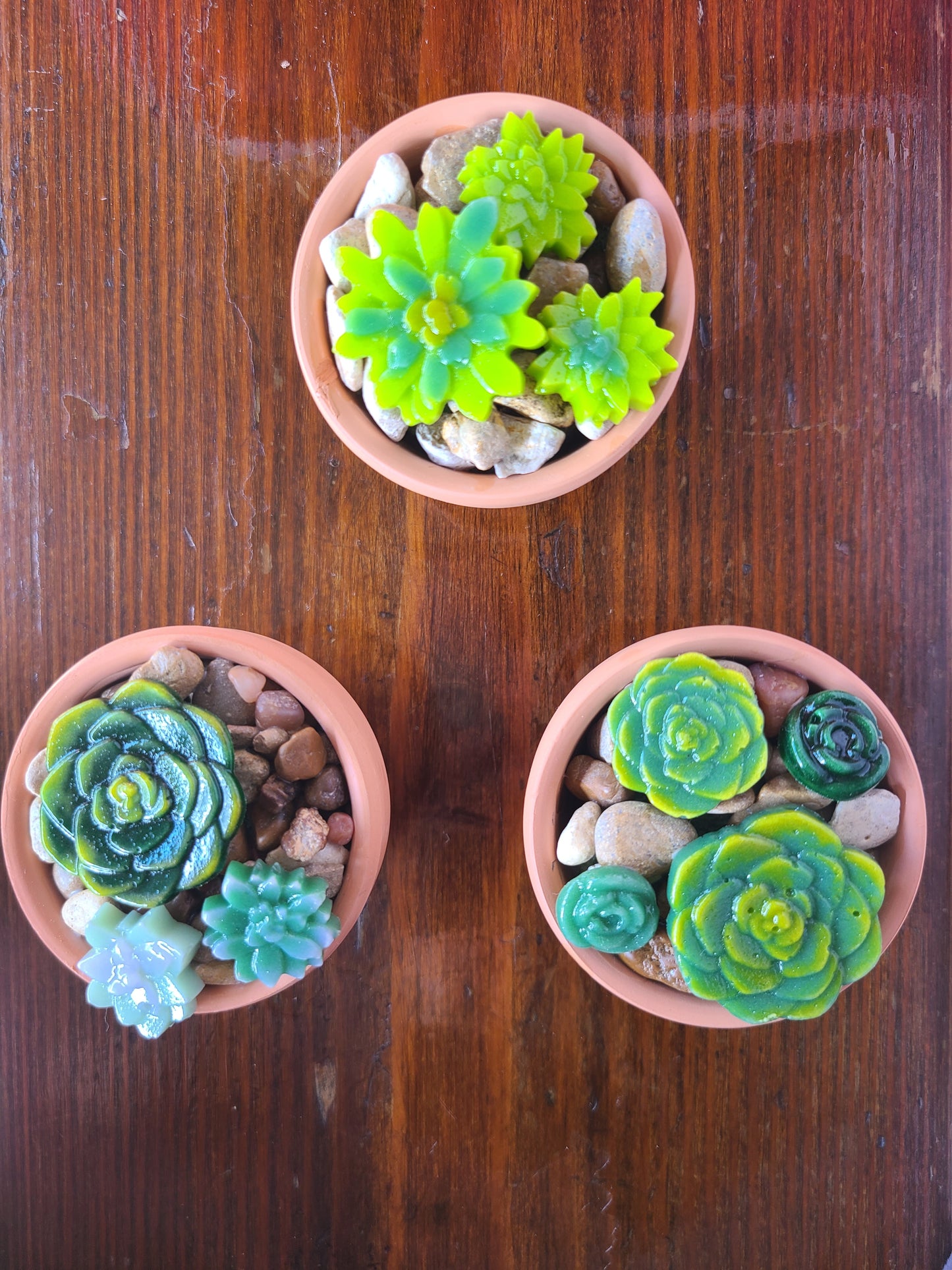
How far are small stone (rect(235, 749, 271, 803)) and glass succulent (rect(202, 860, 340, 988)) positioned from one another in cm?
7

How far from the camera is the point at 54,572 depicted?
0.65 m

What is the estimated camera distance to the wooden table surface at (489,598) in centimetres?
63

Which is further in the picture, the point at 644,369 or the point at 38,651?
the point at 38,651

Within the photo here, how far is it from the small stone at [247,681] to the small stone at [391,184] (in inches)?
12.5

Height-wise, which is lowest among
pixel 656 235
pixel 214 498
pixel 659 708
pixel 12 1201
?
pixel 12 1201

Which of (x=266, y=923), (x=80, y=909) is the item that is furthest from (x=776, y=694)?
(x=80, y=909)

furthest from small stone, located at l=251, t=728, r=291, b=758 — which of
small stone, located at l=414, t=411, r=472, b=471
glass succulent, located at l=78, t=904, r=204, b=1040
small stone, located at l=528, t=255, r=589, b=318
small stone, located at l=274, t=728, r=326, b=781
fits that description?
small stone, located at l=528, t=255, r=589, b=318

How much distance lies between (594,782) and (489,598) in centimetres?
16

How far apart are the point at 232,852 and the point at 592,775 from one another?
243 millimetres

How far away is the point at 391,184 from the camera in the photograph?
0.55 meters

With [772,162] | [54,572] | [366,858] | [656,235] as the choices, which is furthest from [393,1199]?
[772,162]

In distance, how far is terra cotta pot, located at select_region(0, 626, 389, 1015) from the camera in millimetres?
552

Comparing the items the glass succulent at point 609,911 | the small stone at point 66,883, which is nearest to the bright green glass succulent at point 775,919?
the glass succulent at point 609,911

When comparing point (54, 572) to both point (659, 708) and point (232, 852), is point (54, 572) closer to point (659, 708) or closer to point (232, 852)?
point (232, 852)
